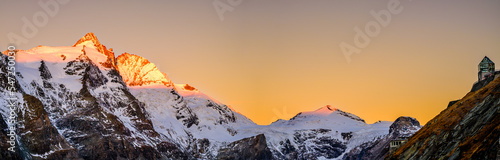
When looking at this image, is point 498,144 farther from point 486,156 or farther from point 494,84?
point 494,84

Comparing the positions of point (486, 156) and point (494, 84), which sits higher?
point (494, 84)

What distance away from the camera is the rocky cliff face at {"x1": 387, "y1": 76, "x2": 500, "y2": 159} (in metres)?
139

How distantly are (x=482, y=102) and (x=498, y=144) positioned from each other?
4062cm

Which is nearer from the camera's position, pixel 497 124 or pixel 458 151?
pixel 497 124

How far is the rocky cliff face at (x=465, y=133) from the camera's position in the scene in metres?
139

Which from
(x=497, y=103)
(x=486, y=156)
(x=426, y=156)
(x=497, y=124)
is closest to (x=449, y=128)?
(x=426, y=156)

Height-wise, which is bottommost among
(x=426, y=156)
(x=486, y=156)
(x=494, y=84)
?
(x=486, y=156)

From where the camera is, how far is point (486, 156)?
131 m

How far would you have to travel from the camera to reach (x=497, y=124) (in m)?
143

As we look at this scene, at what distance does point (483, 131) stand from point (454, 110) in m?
40.0

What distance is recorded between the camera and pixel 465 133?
6353 inches

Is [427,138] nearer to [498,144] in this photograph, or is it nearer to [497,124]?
[497,124]

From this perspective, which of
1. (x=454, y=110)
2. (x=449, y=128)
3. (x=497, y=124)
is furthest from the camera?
(x=454, y=110)

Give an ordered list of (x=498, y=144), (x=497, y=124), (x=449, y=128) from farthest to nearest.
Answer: (x=449, y=128) < (x=497, y=124) < (x=498, y=144)
